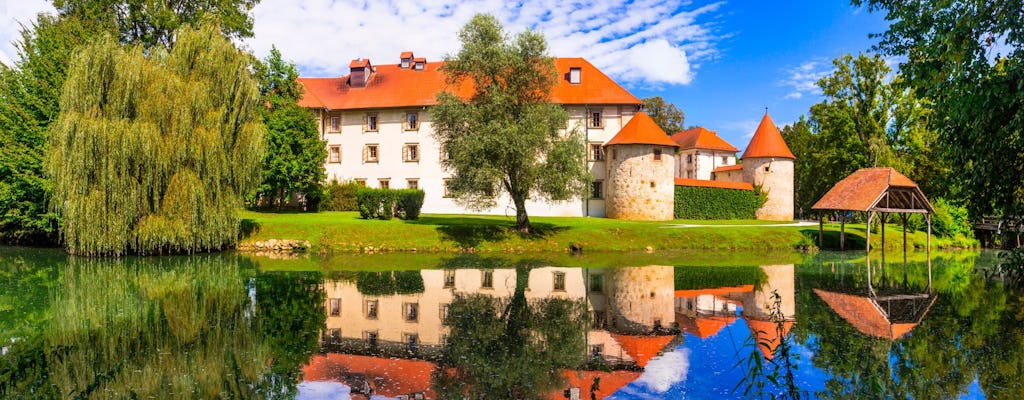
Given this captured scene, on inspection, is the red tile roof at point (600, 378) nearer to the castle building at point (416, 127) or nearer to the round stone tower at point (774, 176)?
the castle building at point (416, 127)

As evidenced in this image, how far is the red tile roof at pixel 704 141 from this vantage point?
2265 inches

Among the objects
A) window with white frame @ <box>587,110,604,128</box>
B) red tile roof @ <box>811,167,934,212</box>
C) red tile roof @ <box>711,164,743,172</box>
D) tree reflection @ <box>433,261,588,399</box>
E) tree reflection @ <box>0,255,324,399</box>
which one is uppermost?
window with white frame @ <box>587,110,604,128</box>

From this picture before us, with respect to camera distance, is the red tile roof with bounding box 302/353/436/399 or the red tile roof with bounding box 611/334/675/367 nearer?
the red tile roof with bounding box 302/353/436/399

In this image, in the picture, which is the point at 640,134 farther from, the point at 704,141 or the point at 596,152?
the point at 704,141

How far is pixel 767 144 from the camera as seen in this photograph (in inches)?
1626

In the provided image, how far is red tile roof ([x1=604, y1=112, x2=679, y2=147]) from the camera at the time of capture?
35.5 m

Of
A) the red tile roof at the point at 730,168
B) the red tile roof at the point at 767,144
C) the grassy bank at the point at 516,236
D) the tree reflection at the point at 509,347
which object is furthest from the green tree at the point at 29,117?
the red tile roof at the point at 730,168

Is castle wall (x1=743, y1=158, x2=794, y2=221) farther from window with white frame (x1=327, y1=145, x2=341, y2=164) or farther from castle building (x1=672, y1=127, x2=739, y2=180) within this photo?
window with white frame (x1=327, y1=145, x2=341, y2=164)

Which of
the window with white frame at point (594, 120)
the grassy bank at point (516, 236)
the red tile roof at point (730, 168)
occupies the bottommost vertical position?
the grassy bank at point (516, 236)

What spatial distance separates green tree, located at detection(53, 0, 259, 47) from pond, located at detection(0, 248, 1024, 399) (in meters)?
15.4

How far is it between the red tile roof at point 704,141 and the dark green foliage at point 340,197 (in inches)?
1363

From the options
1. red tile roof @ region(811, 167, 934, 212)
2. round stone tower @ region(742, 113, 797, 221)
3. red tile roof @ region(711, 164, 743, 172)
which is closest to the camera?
red tile roof @ region(811, 167, 934, 212)

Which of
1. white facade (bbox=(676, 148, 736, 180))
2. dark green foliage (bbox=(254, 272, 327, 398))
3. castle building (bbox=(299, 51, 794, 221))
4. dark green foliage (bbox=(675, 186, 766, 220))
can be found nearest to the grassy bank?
castle building (bbox=(299, 51, 794, 221))

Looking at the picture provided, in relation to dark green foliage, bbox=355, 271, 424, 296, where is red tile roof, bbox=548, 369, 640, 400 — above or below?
below
